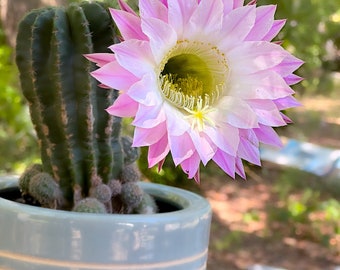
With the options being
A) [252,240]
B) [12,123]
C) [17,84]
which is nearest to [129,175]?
[17,84]

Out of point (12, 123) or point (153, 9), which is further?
point (12, 123)

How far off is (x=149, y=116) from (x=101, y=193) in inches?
4.4

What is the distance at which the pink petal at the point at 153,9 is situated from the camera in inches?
14.4

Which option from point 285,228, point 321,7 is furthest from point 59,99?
point 285,228

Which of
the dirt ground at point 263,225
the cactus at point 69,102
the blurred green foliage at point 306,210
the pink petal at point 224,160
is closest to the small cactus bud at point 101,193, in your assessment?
the cactus at point 69,102

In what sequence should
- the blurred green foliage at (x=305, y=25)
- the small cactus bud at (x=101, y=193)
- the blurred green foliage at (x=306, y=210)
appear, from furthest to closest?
the blurred green foliage at (x=306, y=210), the blurred green foliage at (x=305, y=25), the small cactus bud at (x=101, y=193)

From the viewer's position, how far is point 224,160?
399 mm

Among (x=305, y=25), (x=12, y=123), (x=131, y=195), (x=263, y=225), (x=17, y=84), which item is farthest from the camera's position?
(x=263, y=225)

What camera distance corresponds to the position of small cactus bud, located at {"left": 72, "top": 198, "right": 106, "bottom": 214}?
0.43 meters

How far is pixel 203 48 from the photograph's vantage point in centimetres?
41

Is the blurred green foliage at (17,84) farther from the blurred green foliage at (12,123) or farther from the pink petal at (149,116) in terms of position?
the pink petal at (149,116)

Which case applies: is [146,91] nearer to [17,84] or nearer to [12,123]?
[17,84]

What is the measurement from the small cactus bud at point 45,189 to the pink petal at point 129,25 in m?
0.14

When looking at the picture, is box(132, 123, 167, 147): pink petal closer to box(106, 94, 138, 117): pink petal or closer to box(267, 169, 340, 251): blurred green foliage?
box(106, 94, 138, 117): pink petal
